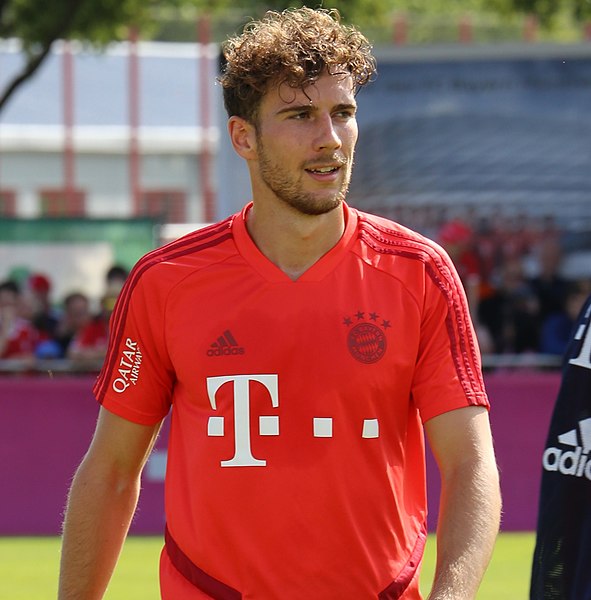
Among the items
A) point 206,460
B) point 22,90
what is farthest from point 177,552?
point 22,90

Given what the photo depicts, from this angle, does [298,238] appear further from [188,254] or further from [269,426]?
[269,426]

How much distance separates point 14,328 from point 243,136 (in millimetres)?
9962

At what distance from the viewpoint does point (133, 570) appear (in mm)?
10148

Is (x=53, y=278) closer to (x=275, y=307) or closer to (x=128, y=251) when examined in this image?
(x=128, y=251)

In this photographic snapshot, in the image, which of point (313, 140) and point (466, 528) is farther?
point (313, 140)

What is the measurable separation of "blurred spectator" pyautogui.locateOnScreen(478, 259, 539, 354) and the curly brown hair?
34.5ft

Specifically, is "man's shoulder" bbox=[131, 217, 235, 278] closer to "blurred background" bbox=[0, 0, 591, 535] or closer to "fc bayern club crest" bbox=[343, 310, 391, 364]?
"fc bayern club crest" bbox=[343, 310, 391, 364]

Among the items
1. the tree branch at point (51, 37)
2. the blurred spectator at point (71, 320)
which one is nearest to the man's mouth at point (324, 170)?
the blurred spectator at point (71, 320)

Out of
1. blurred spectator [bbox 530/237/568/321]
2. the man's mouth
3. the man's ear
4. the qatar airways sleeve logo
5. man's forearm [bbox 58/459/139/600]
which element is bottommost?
blurred spectator [bbox 530/237/568/321]

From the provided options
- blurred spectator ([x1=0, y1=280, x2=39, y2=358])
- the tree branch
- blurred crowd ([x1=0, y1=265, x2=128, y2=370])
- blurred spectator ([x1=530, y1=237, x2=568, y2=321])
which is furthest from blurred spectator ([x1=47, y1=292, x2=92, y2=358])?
the tree branch

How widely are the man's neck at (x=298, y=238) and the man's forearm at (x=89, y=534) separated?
73cm

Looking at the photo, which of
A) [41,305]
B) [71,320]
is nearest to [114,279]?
[71,320]

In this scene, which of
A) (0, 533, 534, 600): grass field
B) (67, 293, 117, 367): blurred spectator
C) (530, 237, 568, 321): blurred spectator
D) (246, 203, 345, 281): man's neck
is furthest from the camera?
(530, 237, 568, 321): blurred spectator

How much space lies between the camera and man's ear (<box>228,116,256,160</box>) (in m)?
3.89
